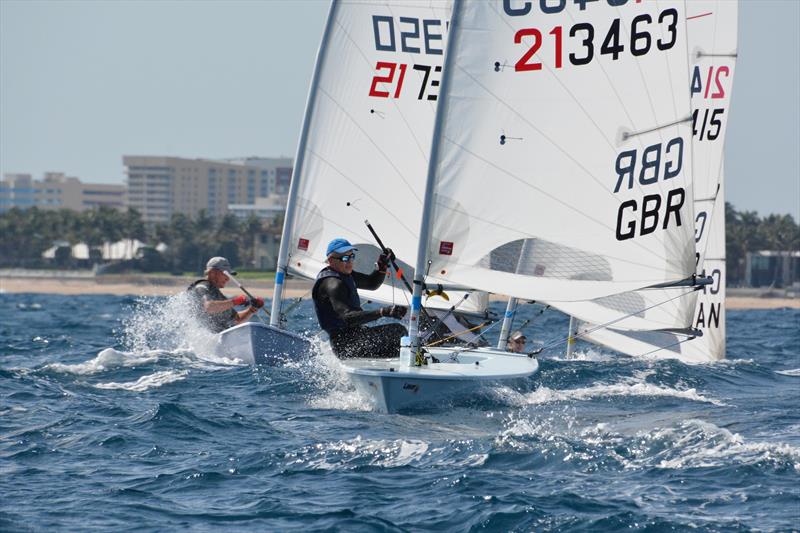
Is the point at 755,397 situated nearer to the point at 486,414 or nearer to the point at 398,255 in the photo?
the point at 486,414

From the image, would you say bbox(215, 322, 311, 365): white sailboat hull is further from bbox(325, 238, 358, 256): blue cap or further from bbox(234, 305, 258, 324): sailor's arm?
bbox(325, 238, 358, 256): blue cap

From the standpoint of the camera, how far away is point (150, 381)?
1489 centimetres

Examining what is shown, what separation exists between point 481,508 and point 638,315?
709cm

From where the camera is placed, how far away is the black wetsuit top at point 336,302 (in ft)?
41.2

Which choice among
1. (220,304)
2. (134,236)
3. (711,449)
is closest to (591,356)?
(220,304)

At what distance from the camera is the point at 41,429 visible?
36.2 ft

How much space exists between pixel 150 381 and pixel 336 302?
135 inches

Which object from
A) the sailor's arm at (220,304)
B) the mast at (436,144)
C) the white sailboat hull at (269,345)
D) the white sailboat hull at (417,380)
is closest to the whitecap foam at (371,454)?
the white sailboat hull at (417,380)

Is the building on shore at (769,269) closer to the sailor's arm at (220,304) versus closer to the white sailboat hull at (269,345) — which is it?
the sailor's arm at (220,304)

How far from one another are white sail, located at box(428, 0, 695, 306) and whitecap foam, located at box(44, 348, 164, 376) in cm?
540

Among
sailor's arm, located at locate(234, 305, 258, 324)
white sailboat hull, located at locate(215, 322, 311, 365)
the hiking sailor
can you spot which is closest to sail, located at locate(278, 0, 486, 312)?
sailor's arm, located at locate(234, 305, 258, 324)

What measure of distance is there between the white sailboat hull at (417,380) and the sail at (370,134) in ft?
16.3

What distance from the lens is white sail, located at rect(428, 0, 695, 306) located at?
1300cm

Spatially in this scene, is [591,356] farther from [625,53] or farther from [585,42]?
[585,42]
